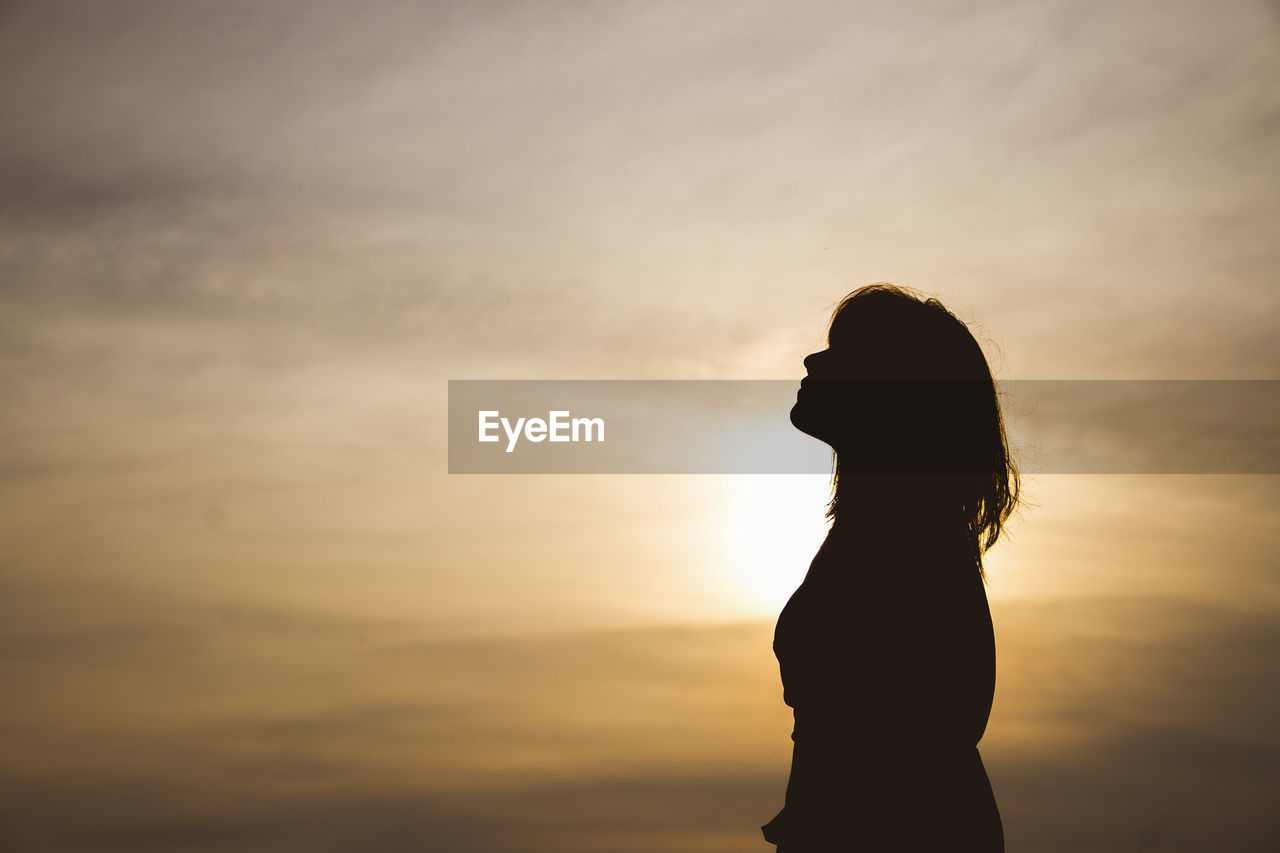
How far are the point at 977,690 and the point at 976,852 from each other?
57cm

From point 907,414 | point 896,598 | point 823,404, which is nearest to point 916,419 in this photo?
point 907,414

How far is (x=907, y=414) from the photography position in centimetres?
412

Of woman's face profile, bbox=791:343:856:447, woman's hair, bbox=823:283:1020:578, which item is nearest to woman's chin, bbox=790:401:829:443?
woman's face profile, bbox=791:343:856:447

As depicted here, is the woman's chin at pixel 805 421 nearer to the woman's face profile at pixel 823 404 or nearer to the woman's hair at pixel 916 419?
the woman's face profile at pixel 823 404

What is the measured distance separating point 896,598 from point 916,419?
2.54 ft

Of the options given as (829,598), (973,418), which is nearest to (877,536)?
(829,598)

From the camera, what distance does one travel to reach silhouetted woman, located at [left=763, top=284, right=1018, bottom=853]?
365cm

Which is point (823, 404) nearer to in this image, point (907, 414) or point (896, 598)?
point (907, 414)

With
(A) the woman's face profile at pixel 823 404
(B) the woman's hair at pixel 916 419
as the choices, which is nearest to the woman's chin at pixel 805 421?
(A) the woman's face profile at pixel 823 404

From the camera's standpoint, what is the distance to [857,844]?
360 cm

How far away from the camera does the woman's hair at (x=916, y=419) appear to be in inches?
161

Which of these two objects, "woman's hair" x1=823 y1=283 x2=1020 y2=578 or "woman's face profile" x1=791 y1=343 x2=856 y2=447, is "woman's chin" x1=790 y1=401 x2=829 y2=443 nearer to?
"woman's face profile" x1=791 y1=343 x2=856 y2=447

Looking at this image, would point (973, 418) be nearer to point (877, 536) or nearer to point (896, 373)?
point (896, 373)

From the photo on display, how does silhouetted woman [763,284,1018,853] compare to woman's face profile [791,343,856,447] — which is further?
woman's face profile [791,343,856,447]
